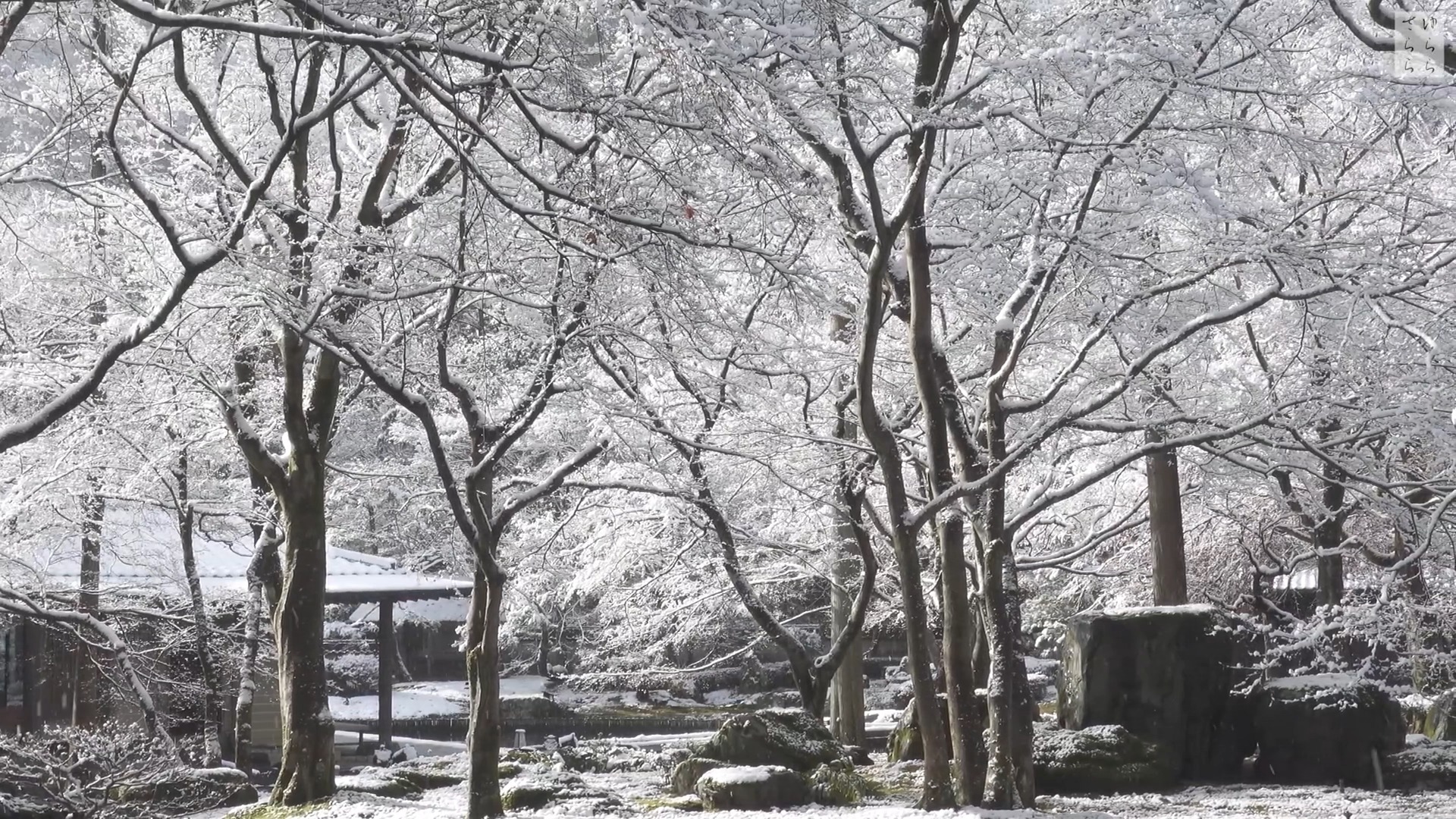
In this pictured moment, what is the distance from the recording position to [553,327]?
10.3m

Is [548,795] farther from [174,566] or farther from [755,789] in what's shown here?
[174,566]

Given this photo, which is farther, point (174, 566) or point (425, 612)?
point (425, 612)

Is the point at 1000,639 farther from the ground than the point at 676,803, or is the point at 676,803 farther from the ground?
the point at 1000,639

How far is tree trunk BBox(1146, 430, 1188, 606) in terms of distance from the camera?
47.7 ft

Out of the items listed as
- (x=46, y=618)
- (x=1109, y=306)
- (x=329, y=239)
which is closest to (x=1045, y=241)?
(x=1109, y=306)

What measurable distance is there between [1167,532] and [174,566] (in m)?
13.0

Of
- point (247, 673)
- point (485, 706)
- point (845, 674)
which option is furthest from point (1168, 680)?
point (247, 673)

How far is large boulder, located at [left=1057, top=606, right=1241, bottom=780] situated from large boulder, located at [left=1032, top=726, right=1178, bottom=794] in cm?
48

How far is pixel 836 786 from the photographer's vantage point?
11039 mm

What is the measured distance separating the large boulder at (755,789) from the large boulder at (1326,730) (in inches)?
197

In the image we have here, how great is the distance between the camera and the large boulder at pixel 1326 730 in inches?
468

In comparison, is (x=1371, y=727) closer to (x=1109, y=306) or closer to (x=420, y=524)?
(x=1109, y=306)

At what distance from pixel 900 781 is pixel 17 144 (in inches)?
386

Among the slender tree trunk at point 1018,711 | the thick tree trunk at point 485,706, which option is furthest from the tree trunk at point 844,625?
the thick tree trunk at point 485,706
